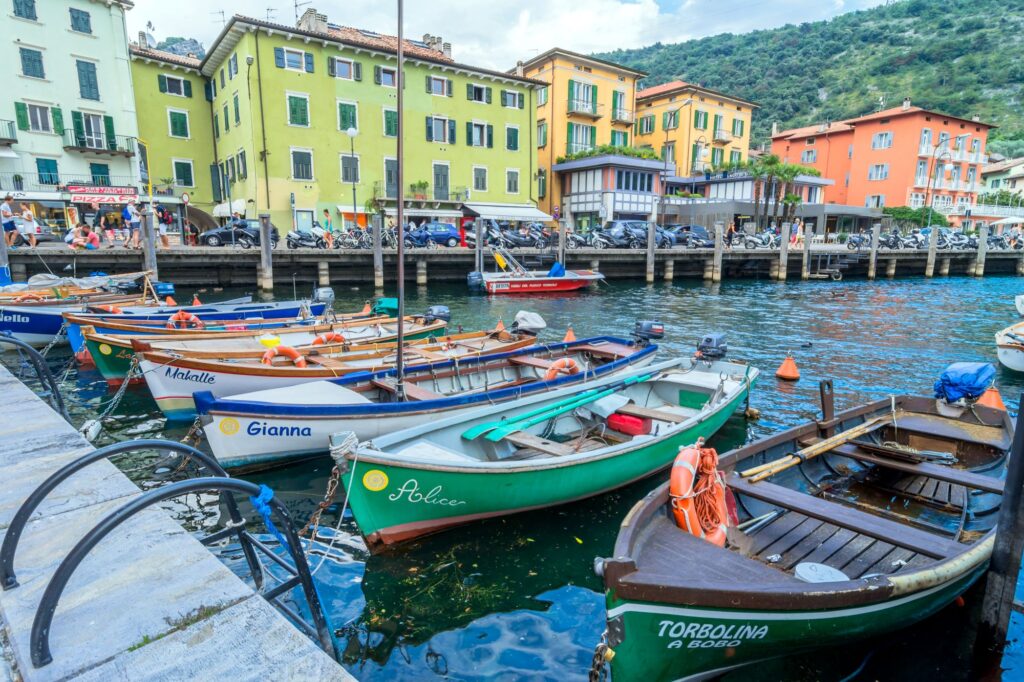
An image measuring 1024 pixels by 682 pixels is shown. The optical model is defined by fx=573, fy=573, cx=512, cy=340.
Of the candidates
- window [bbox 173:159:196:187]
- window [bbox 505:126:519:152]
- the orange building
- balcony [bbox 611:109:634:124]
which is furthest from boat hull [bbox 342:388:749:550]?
the orange building

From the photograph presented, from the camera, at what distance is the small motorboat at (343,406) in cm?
677

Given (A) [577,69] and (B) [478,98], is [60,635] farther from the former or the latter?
(A) [577,69]

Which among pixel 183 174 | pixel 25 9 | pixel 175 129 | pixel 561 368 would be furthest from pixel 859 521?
pixel 175 129

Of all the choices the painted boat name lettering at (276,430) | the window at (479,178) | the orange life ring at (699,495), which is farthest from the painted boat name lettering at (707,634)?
the window at (479,178)

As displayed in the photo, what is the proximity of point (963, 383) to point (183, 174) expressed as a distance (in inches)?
1626

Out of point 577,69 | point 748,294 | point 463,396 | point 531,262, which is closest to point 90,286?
point 463,396

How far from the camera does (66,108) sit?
3023 centimetres

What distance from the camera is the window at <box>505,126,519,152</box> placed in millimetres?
39812

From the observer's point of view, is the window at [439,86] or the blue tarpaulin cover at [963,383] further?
the window at [439,86]

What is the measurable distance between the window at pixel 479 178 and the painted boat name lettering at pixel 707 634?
3747cm

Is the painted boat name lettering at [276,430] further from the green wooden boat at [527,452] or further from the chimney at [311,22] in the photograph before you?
the chimney at [311,22]

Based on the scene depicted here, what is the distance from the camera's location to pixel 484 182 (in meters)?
→ 39.2

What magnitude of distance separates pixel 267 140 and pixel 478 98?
14.2 meters

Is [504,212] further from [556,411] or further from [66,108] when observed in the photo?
[556,411]
